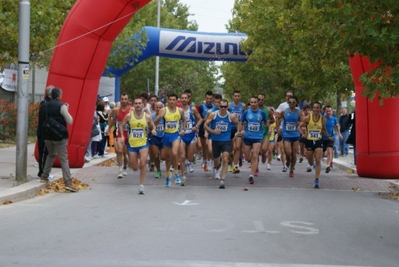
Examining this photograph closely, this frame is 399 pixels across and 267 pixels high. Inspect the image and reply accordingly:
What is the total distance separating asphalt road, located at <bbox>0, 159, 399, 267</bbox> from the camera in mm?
8172

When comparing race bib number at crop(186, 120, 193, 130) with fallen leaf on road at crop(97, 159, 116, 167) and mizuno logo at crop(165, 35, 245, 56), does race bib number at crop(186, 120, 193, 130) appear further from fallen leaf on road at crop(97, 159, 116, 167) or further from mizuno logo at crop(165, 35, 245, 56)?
mizuno logo at crop(165, 35, 245, 56)

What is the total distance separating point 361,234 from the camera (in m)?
10.2

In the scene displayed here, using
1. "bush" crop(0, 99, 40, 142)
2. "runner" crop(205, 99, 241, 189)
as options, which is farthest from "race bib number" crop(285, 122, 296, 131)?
"bush" crop(0, 99, 40, 142)

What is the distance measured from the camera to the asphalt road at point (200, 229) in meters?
8.17

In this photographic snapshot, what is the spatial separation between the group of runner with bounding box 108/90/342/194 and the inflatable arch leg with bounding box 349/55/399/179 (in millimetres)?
820

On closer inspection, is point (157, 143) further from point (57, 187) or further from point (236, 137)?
point (57, 187)

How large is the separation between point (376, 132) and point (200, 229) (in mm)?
8479

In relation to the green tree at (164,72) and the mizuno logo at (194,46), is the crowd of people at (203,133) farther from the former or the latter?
the green tree at (164,72)

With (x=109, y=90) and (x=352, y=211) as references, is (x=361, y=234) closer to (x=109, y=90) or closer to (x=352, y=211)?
(x=352, y=211)

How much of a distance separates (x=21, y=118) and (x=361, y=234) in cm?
727

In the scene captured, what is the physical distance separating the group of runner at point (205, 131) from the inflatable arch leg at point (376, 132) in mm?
820

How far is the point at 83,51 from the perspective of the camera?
17266mm

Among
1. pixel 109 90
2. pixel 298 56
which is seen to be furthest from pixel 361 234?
pixel 109 90

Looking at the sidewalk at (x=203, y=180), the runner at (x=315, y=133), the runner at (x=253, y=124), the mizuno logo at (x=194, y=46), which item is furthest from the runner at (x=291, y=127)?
the mizuno logo at (x=194, y=46)
